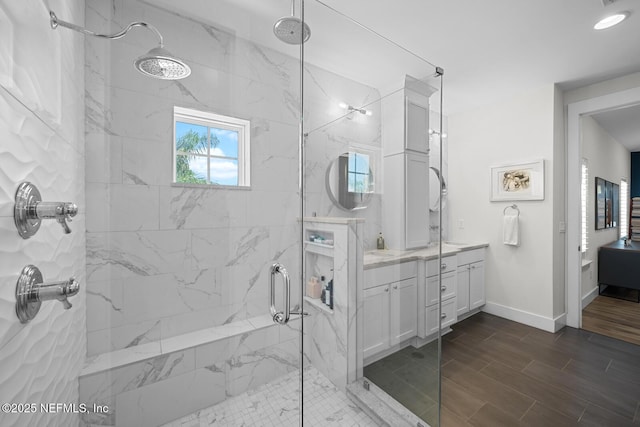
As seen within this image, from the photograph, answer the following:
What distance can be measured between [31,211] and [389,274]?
1.60 meters

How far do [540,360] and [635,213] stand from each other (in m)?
5.74

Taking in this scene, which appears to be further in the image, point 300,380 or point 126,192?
point 300,380

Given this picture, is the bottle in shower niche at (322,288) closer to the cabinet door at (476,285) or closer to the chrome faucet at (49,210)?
the chrome faucet at (49,210)

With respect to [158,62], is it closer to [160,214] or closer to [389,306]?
[160,214]

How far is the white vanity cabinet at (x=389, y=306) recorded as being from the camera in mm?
1595

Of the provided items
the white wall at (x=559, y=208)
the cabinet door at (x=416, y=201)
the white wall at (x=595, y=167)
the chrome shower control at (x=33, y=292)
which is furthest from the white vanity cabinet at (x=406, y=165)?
the white wall at (x=595, y=167)

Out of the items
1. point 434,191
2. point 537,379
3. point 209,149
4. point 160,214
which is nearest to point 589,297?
point 537,379

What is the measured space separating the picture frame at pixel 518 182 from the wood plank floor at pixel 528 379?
1541 millimetres

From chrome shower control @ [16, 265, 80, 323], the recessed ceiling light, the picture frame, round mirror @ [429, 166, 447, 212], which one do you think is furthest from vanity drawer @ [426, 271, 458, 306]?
the recessed ceiling light

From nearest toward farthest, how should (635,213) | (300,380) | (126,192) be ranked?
(126,192) < (300,380) < (635,213)

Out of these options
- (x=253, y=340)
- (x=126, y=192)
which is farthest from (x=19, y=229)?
(x=253, y=340)

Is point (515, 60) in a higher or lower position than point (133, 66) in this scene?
higher

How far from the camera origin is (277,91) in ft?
4.67

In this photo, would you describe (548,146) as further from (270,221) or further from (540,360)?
(270,221)
